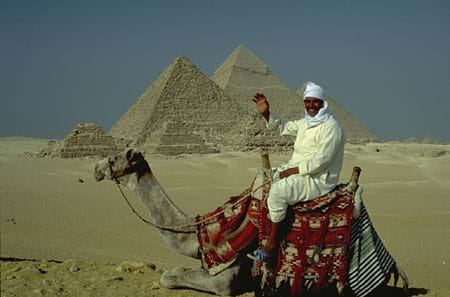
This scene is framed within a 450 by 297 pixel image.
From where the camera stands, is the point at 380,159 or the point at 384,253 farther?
the point at 380,159

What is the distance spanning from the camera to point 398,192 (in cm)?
1800

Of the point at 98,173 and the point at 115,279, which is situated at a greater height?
the point at 98,173

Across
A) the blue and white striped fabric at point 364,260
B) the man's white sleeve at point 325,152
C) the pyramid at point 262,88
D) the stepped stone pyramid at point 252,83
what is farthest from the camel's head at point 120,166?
the pyramid at point 262,88

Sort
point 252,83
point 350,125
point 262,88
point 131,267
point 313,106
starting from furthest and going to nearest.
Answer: point 262,88 → point 350,125 → point 252,83 → point 131,267 → point 313,106

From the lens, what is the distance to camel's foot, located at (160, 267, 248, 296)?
4289 mm

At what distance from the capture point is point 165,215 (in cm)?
444

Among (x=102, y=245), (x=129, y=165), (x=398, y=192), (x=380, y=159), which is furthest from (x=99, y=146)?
(x=129, y=165)

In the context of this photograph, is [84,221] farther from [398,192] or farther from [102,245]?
[398,192]

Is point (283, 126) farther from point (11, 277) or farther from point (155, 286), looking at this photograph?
point (11, 277)

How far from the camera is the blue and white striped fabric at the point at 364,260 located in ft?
13.9

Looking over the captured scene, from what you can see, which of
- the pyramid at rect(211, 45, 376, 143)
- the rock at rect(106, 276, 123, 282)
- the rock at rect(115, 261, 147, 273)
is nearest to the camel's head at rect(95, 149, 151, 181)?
the rock at rect(106, 276, 123, 282)

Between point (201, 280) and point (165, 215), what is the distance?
529mm

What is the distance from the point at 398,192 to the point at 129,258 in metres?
12.9

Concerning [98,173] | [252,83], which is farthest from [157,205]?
[252,83]
